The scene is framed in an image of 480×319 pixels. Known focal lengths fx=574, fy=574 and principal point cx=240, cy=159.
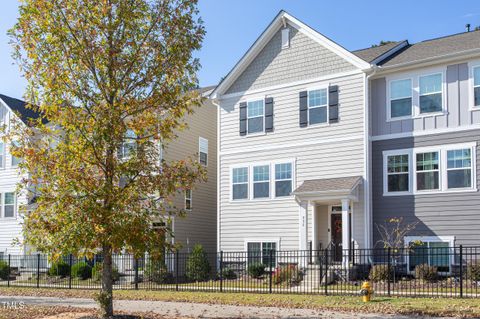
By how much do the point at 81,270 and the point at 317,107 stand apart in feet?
43.2

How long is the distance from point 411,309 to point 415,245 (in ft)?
26.0

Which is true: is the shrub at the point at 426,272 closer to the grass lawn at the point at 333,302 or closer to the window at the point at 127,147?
the grass lawn at the point at 333,302

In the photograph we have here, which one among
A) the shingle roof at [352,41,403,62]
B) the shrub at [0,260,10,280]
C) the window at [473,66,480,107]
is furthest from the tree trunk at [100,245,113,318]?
the shrub at [0,260,10,280]

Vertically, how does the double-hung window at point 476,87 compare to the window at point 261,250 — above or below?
above

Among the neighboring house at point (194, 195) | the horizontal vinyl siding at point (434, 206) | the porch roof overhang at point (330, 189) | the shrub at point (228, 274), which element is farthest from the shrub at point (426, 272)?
the neighboring house at point (194, 195)

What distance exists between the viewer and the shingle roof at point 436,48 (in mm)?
20953

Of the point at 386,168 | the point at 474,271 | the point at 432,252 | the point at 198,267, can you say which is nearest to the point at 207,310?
the point at 474,271

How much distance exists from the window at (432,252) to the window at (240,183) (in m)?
7.35

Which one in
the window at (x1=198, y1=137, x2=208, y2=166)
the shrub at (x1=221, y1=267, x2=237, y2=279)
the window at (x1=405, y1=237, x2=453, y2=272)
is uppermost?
the window at (x1=198, y1=137, x2=208, y2=166)

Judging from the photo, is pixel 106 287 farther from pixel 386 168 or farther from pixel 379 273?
pixel 386 168

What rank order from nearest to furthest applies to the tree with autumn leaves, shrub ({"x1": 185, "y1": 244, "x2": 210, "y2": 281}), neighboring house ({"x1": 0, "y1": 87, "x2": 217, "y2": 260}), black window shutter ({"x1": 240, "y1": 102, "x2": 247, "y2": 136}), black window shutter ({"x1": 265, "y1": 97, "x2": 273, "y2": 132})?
the tree with autumn leaves → shrub ({"x1": 185, "y1": 244, "x2": 210, "y2": 281}) → black window shutter ({"x1": 265, "y1": 97, "x2": 273, "y2": 132}) → black window shutter ({"x1": 240, "y1": 102, "x2": 247, "y2": 136}) → neighboring house ({"x1": 0, "y1": 87, "x2": 217, "y2": 260})

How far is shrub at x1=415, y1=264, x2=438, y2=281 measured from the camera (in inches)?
755

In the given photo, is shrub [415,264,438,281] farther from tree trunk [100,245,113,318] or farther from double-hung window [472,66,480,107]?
tree trunk [100,245,113,318]

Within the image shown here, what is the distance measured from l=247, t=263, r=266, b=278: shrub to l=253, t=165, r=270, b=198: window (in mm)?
3137
